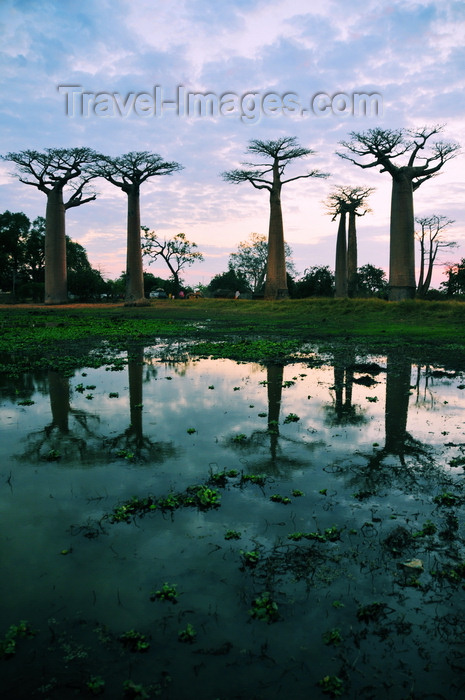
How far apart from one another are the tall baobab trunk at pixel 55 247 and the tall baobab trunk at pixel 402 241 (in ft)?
82.1

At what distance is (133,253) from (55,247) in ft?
21.3

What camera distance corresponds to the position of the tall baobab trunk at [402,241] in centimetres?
2870

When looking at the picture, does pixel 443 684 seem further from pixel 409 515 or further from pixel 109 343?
pixel 109 343

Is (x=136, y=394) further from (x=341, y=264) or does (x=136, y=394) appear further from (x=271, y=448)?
(x=341, y=264)

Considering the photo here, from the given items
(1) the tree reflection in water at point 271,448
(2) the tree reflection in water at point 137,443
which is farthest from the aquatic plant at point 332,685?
(2) the tree reflection in water at point 137,443

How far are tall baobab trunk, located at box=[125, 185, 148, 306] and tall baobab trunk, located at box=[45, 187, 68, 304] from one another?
5.90m

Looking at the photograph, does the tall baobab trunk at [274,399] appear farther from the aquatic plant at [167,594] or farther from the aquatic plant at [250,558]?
the aquatic plant at [167,594]

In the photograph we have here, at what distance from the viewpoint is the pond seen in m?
2.20

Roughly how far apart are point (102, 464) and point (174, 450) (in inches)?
28.5

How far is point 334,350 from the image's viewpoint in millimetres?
12711

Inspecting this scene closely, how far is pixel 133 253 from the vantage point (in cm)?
3778

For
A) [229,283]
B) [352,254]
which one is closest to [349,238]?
[352,254]

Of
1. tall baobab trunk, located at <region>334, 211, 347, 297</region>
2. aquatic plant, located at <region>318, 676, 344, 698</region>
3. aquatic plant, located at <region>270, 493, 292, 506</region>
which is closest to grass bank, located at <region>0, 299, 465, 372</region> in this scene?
aquatic plant, located at <region>270, 493, 292, 506</region>

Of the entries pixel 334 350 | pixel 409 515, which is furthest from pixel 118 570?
pixel 334 350
